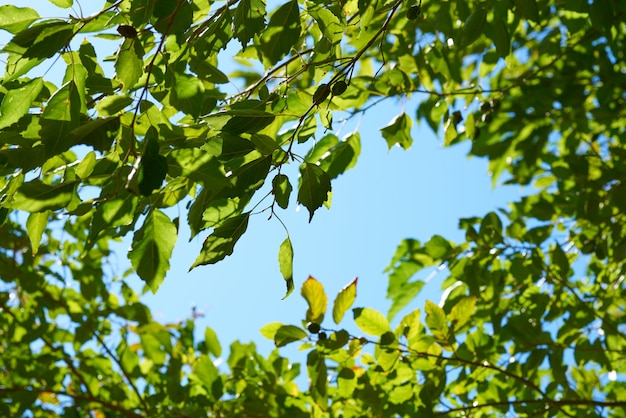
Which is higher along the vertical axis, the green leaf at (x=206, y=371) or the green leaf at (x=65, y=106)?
the green leaf at (x=206, y=371)

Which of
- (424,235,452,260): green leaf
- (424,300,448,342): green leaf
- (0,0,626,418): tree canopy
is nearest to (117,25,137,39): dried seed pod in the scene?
(0,0,626,418): tree canopy

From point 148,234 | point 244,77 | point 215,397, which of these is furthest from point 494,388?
point 148,234

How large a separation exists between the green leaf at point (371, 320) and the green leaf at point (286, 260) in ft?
1.95

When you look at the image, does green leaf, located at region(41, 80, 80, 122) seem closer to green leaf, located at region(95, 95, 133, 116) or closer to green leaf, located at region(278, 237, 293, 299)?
green leaf, located at region(95, 95, 133, 116)

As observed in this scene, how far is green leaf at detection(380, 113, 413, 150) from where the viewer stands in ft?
5.02

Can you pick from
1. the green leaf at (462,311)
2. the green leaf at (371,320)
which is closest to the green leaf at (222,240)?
the green leaf at (371,320)

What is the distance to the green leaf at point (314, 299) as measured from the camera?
4.84ft

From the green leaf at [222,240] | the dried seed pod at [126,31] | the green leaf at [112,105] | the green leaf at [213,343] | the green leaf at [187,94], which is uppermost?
the green leaf at [213,343]

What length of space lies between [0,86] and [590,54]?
2.19 meters

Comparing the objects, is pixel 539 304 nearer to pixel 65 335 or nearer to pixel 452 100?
pixel 452 100

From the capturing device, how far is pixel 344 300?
148 cm

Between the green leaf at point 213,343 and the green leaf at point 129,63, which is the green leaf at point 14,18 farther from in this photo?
the green leaf at point 213,343

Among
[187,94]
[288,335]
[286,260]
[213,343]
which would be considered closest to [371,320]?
[288,335]

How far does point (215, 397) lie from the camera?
1863mm
